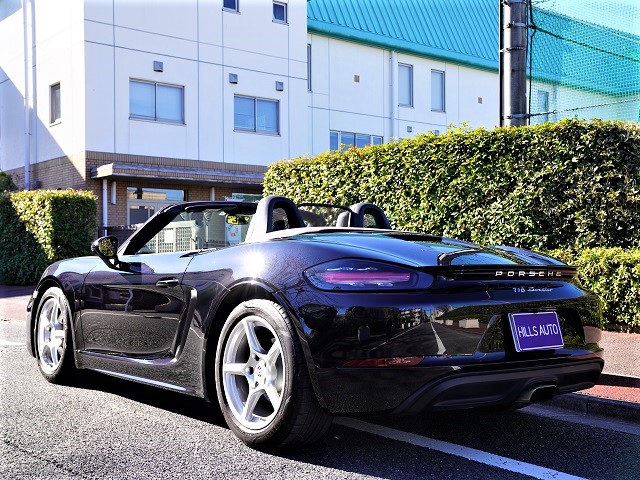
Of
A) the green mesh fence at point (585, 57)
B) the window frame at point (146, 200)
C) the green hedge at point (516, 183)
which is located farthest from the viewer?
the window frame at point (146, 200)

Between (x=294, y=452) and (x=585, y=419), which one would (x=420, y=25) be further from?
(x=294, y=452)

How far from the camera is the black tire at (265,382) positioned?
3.55m

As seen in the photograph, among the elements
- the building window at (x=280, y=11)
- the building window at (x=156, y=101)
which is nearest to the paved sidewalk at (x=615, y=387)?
the building window at (x=156, y=101)

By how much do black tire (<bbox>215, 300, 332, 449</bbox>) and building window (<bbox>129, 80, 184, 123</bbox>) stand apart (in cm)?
1759

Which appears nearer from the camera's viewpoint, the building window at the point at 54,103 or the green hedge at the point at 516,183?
the green hedge at the point at 516,183

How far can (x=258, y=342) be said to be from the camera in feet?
12.7

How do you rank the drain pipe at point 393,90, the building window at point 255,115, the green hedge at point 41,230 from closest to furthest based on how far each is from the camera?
the green hedge at point 41,230
the building window at point 255,115
the drain pipe at point 393,90

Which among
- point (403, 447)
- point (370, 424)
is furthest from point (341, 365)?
point (370, 424)

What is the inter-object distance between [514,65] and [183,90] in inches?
522

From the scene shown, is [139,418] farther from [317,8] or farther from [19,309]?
[317,8]

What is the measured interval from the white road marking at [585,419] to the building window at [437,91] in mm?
24009

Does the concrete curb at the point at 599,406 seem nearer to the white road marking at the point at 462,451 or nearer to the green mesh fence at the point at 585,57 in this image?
the white road marking at the point at 462,451

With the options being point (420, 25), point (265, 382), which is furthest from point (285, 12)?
point (265, 382)

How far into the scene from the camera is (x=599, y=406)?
187 inches
